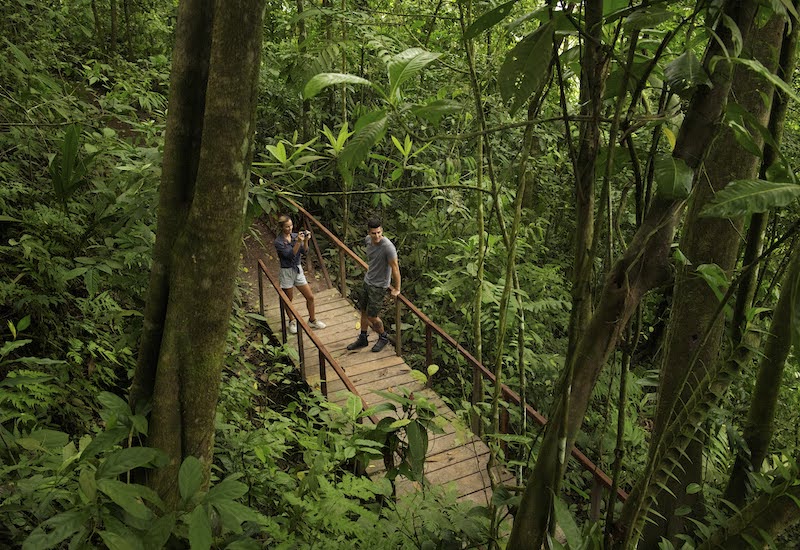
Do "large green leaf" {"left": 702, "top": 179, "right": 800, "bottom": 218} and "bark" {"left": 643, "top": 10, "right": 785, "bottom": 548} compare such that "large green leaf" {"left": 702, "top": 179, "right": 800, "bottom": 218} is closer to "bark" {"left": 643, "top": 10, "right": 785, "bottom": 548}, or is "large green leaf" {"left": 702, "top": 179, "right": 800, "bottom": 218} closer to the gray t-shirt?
"bark" {"left": 643, "top": 10, "right": 785, "bottom": 548}

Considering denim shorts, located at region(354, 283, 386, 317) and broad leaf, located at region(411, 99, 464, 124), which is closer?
broad leaf, located at region(411, 99, 464, 124)

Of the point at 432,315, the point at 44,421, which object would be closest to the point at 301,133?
the point at 432,315

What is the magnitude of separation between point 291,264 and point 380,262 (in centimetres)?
116

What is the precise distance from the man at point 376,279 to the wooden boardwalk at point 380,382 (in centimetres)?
18

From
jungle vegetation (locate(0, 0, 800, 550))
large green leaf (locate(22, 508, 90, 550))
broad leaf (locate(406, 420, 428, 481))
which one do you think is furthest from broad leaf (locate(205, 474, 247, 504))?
broad leaf (locate(406, 420, 428, 481))

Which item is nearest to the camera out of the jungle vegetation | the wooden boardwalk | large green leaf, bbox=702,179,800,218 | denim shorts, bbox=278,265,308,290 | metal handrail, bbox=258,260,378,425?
large green leaf, bbox=702,179,800,218

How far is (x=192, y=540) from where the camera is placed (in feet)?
5.84

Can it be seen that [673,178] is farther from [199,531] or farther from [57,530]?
[57,530]

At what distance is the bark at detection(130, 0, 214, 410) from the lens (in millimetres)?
2287

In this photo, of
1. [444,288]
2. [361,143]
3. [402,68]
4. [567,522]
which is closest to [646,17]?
[402,68]

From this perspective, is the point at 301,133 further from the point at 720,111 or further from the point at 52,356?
the point at 720,111

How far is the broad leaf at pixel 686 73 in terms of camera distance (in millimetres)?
1154

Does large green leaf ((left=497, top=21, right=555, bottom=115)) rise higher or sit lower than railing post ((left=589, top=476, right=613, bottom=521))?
higher

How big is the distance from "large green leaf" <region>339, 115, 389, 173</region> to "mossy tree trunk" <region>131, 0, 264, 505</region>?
877mm
